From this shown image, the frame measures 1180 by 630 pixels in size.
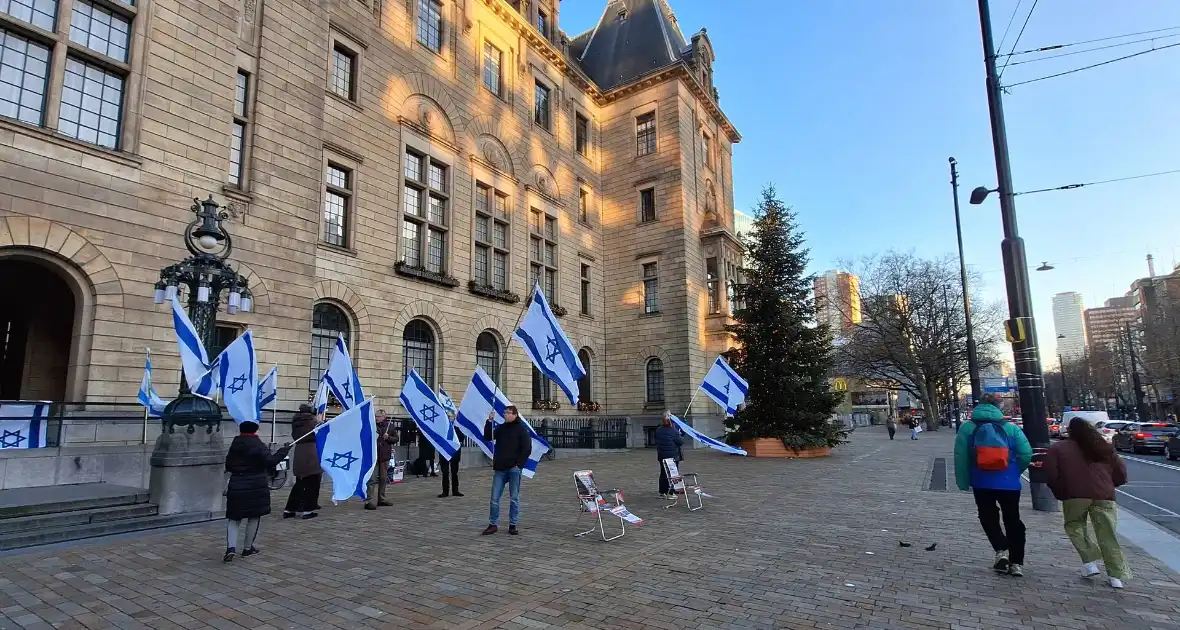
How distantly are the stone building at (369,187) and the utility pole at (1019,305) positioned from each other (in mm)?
14498

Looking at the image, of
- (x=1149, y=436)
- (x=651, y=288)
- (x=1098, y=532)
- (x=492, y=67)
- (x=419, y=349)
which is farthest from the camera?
(x=651, y=288)

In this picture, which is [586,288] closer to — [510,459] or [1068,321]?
[510,459]

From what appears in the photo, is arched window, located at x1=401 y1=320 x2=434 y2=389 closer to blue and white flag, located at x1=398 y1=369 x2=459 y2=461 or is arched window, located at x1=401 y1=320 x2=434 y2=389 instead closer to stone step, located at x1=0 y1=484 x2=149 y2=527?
blue and white flag, located at x1=398 y1=369 x2=459 y2=461

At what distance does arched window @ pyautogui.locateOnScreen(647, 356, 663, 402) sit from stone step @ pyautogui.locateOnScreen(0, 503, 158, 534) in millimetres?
24857

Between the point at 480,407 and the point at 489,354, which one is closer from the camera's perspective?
the point at 480,407

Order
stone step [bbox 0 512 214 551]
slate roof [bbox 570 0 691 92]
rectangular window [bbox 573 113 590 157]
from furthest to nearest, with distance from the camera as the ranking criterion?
slate roof [bbox 570 0 691 92] < rectangular window [bbox 573 113 590 157] < stone step [bbox 0 512 214 551]

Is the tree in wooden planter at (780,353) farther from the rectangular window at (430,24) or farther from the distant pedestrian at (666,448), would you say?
the rectangular window at (430,24)

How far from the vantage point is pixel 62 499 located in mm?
9086

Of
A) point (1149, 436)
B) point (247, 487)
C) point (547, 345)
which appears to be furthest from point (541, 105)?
point (1149, 436)

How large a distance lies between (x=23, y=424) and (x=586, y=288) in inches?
975

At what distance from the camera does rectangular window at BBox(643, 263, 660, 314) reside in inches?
1303

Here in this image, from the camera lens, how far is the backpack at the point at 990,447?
6602 mm

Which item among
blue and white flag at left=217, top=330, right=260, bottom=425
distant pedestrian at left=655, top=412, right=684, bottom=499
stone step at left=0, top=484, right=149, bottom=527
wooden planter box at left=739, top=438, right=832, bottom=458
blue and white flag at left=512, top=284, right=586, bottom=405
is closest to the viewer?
stone step at left=0, top=484, right=149, bottom=527

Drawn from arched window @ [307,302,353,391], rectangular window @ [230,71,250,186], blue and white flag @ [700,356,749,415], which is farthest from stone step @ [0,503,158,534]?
blue and white flag @ [700,356,749,415]
